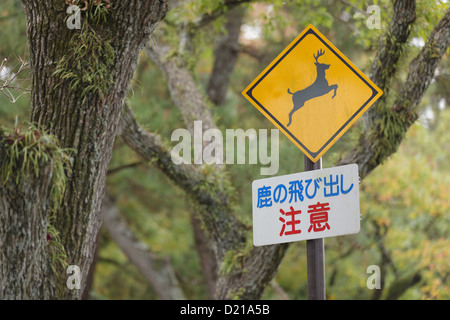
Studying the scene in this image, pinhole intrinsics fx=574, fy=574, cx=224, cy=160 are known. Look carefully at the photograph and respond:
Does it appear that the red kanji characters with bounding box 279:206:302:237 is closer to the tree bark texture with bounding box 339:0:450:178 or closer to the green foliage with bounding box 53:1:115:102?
the green foliage with bounding box 53:1:115:102

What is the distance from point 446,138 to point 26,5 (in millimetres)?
11205

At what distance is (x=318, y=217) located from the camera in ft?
10.3

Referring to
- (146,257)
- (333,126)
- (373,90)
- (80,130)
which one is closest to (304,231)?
(333,126)

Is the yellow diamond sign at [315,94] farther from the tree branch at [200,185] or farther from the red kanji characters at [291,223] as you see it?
the tree branch at [200,185]

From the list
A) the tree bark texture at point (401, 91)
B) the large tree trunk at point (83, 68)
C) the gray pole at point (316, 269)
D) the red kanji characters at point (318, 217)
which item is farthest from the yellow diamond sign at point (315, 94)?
the tree bark texture at point (401, 91)

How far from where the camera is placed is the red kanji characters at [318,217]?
10.3 feet

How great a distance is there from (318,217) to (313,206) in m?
0.07

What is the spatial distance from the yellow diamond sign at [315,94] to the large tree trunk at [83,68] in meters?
0.87

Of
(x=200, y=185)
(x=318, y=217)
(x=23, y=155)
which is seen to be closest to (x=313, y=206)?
(x=318, y=217)

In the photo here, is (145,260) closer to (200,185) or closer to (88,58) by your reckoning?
(200,185)

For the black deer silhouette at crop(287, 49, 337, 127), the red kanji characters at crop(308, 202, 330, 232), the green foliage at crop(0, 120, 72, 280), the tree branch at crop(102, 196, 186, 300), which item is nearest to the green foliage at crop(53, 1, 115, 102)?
the green foliage at crop(0, 120, 72, 280)

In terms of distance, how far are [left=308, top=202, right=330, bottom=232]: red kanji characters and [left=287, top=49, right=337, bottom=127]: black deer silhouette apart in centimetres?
54

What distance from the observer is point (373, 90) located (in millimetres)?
3359

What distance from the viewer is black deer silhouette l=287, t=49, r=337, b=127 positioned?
337cm
